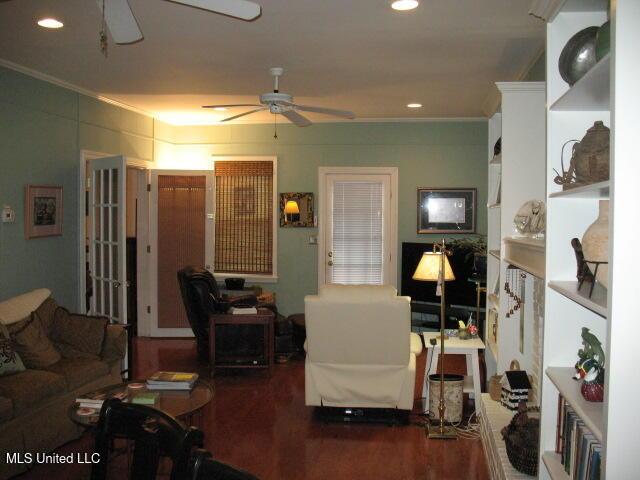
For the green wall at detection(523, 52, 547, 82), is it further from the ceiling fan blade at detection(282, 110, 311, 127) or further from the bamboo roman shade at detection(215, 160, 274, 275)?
the bamboo roman shade at detection(215, 160, 274, 275)

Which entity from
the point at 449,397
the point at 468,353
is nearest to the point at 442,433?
the point at 449,397

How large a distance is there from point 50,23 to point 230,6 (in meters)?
2.13

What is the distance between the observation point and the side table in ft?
19.2

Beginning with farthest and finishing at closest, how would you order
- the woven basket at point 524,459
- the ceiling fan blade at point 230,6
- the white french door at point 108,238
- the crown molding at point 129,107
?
the white french door at point 108,238, the crown molding at point 129,107, the woven basket at point 524,459, the ceiling fan blade at point 230,6

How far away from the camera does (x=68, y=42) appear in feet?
14.6

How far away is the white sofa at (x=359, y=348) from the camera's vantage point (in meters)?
4.34

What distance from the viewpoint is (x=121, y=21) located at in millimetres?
2541

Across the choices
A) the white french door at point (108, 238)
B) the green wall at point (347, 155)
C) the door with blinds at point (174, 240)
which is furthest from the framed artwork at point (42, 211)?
the green wall at point (347, 155)

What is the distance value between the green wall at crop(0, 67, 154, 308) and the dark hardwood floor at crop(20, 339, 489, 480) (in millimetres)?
1831

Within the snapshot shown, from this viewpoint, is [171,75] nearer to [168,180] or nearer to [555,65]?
[168,180]

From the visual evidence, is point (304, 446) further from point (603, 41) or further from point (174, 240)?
point (174, 240)

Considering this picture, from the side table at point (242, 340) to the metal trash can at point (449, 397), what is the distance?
1.83 m

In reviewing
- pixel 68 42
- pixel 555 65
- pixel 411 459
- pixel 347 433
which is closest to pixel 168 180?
pixel 68 42

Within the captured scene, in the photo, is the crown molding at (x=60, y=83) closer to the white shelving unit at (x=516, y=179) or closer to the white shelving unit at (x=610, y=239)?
the white shelving unit at (x=516, y=179)
